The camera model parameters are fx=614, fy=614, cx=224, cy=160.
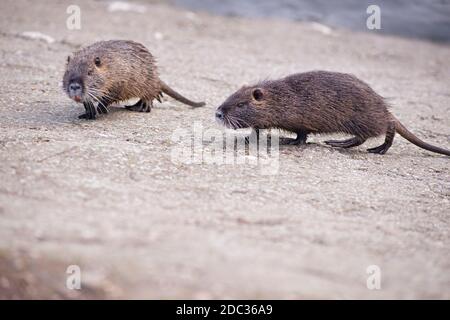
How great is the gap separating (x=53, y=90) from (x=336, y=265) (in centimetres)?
467

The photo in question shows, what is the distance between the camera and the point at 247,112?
609 centimetres

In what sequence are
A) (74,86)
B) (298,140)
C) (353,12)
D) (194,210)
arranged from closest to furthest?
(194,210), (74,86), (298,140), (353,12)

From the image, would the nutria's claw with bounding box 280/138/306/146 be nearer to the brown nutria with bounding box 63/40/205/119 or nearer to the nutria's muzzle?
the brown nutria with bounding box 63/40/205/119

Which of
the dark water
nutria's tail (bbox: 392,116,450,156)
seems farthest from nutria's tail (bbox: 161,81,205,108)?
the dark water

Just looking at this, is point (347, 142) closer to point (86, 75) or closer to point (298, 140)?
point (298, 140)

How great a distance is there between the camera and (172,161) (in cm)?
512

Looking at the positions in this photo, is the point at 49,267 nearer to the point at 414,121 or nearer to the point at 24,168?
the point at 24,168

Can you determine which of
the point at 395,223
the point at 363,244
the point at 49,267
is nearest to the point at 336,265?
the point at 363,244

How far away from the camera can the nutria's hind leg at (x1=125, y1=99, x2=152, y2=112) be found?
22.7ft

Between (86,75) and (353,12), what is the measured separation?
8281 mm

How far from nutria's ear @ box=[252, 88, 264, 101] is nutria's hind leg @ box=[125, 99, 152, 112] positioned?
4.61ft

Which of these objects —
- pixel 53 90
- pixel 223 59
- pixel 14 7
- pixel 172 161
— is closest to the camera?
pixel 172 161

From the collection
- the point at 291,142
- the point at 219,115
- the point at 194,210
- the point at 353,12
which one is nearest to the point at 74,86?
the point at 219,115

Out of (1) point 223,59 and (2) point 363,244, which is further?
(1) point 223,59
